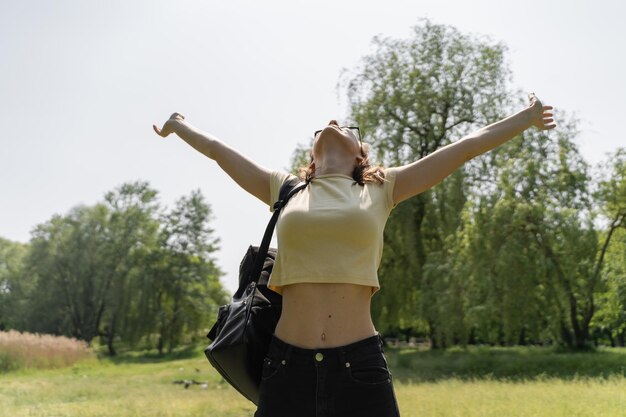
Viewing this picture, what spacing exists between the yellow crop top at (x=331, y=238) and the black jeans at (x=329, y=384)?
0.29m

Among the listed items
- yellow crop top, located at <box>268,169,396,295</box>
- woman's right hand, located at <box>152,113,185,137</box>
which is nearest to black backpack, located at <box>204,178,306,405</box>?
yellow crop top, located at <box>268,169,396,295</box>

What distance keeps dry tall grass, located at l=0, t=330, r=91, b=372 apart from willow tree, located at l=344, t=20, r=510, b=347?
42.6ft

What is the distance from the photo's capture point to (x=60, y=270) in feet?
160

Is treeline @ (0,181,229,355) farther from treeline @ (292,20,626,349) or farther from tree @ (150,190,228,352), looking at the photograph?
treeline @ (292,20,626,349)

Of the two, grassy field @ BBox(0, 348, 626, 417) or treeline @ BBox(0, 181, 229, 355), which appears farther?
treeline @ BBox(0, 181, 229, 355)

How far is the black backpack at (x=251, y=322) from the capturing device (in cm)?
267

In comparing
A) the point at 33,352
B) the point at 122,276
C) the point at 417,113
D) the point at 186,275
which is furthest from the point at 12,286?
the point at 417,113

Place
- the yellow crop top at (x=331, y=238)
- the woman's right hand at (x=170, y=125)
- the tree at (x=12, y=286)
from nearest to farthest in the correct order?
the yellow crop top at (x=331, y=238), the woman's right hand at (x=170, y=125), the tree at (x=12, y=286)

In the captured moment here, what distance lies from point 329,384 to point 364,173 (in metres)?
0.94

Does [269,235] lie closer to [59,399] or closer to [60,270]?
[59,399]

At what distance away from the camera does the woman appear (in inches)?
96.7

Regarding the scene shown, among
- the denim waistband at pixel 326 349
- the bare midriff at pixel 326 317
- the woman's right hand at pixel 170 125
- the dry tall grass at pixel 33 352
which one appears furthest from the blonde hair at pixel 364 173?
the dry tall grass at pixel 33 352

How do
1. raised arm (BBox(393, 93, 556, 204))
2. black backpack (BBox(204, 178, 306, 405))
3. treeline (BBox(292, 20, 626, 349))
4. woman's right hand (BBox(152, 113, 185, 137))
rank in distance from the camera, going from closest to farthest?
black backpack (BBox(204, 178, 306, 405))
raised arm (BBox(393, 93, 556, 204))
woman's right hand (BBox(152, 113, 185, 137))
treeline (BBox(292, 20, 626, 349))

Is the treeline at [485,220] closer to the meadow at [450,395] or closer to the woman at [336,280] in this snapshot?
the meadow at [450,395]
